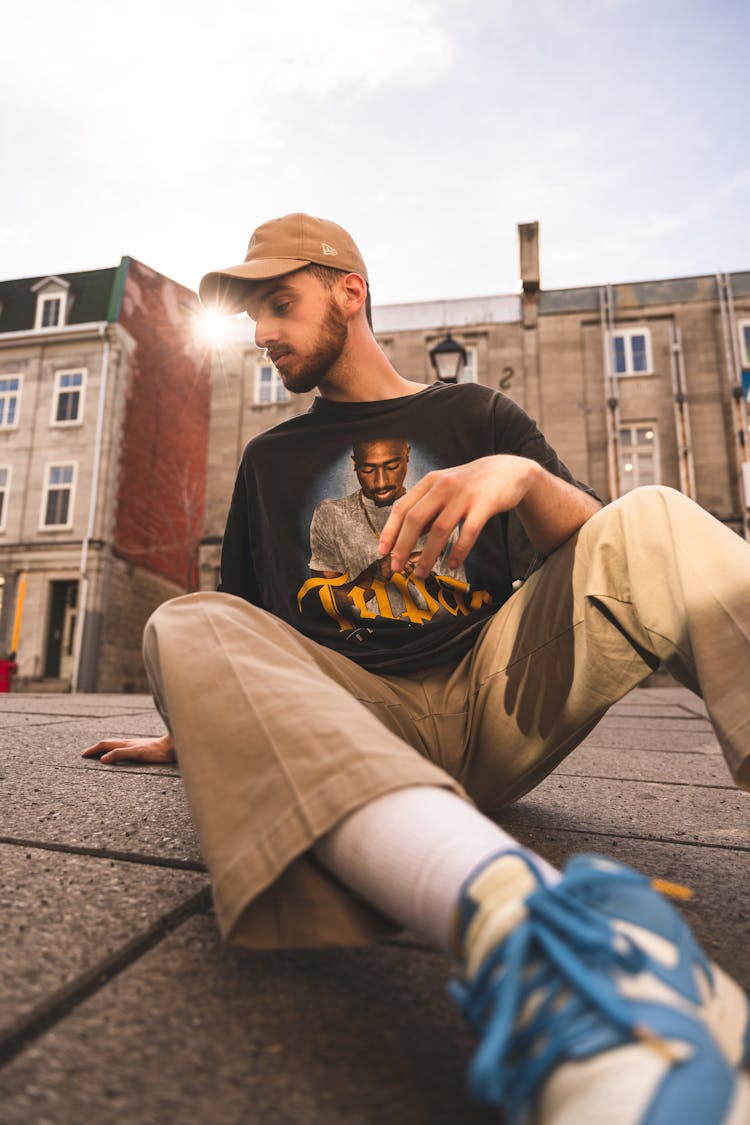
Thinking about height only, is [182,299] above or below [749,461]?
above

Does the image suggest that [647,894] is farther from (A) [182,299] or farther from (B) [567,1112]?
(A) [182,299]

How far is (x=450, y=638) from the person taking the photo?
1843 mm

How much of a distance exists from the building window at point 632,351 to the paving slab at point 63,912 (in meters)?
17.9

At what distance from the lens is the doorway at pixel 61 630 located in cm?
1845

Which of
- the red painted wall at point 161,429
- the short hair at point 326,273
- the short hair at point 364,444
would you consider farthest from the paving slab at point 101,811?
the red painted wall at point 161,429

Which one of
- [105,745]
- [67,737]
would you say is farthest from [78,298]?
[105,745]

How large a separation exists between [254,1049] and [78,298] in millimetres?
23144

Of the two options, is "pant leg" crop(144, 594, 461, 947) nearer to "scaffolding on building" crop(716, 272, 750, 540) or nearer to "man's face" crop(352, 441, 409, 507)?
"man's face" crop(352, 441, 409, 507)

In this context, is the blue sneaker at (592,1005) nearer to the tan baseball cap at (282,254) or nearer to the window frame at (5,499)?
the tan baseball cap at (282,254)

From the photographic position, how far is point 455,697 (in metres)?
1.75

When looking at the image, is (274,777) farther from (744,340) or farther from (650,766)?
(744,340)

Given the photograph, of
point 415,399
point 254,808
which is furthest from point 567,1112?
point 415,399

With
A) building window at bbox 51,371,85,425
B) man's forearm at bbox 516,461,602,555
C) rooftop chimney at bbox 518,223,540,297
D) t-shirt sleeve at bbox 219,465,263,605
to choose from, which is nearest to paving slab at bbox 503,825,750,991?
man's forearm at bbox 516,461,602,555

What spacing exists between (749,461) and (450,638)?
54.7 ft
